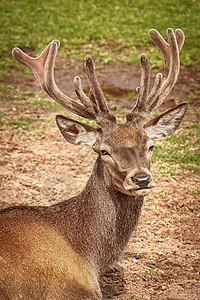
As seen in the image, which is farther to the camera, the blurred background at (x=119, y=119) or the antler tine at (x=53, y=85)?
the blurred background at (x=119, y=119)

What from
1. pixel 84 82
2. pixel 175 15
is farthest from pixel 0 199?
pixel 175 15

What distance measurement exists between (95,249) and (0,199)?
2.44 meters

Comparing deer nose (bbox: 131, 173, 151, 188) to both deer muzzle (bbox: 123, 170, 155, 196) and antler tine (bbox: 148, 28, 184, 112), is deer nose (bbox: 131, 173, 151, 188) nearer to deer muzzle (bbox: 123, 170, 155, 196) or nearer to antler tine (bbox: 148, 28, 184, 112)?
deer muzzle (bbox: 123, 170, 155, 196)

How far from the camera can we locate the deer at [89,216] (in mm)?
4262

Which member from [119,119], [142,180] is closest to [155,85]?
[142,180]

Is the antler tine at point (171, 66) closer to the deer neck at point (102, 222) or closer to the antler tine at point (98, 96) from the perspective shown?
the antler tine at point (98, 96)

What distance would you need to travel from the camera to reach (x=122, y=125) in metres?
4.69

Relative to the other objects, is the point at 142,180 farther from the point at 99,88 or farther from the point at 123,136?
the point at 99,88

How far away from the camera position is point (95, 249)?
15.5 ft

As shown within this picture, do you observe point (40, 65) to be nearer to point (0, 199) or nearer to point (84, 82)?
point (0, 199)

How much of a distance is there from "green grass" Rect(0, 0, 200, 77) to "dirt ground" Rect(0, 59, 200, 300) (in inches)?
131

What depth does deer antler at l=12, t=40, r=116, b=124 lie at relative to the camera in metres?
4.79

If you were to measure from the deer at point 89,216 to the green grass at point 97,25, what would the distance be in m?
7.60

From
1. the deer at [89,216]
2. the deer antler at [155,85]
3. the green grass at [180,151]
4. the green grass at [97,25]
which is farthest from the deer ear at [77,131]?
the green grass at [97,25]
